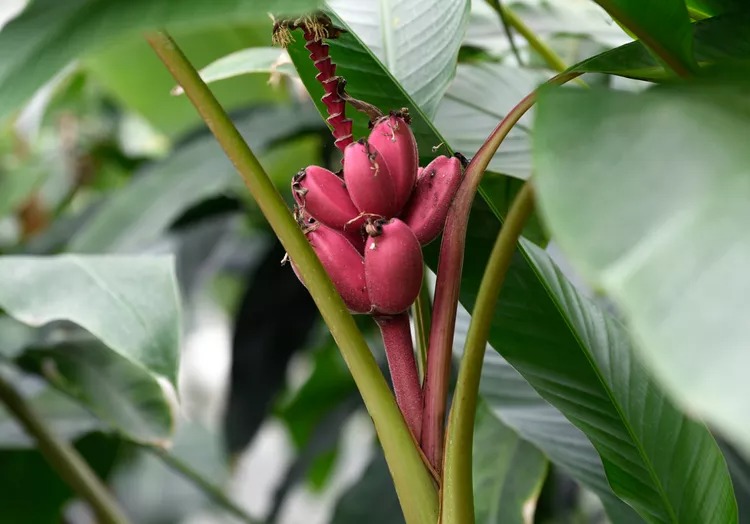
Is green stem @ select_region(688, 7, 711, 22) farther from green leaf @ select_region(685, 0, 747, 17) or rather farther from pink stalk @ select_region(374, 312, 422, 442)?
pink stalk @ select_region(374, 312, 422, 442)

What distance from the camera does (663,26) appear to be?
0.85 ft

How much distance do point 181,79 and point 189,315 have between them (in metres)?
0.93

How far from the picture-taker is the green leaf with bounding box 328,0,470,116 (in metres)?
0.43

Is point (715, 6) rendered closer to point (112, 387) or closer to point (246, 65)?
point (246, 65)

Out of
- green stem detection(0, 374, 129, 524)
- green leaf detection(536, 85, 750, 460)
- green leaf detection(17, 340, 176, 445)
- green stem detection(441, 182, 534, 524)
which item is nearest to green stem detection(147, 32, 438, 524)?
green stem detection(441, 182, 534, 524)

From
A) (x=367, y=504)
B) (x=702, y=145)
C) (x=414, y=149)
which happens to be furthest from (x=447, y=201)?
(x=367, y=504)

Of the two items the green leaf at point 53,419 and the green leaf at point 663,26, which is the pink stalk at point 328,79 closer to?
the green leaf at point 663,26

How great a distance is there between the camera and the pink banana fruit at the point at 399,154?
330 mm

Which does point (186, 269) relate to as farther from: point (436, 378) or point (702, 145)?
point (702, 145)

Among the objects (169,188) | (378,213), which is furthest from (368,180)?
(169,188)

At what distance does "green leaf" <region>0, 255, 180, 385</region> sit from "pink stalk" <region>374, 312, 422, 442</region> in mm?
125

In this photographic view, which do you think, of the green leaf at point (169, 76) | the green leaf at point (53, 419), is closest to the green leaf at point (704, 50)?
the green leaf at point (53, 419)

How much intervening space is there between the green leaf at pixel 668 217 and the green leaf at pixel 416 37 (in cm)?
22

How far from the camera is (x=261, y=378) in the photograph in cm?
103
